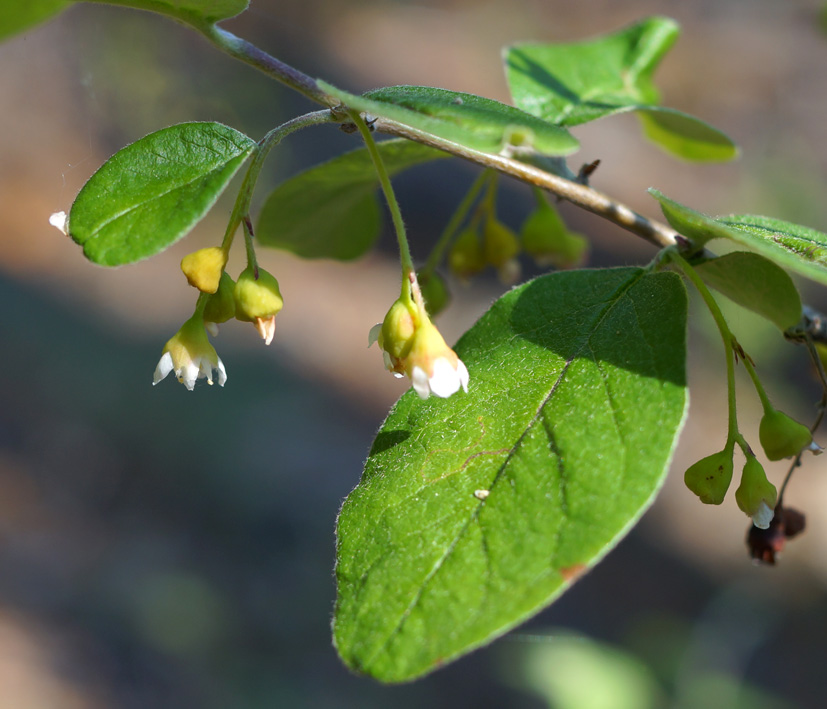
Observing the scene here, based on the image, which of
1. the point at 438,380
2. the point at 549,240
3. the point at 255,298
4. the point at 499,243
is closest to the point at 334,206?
the point at 499,243

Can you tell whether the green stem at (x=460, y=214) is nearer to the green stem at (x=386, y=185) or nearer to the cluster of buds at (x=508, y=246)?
the cluster of buds at (x=508, y=246)

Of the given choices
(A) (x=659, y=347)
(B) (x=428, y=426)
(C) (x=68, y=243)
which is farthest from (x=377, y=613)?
(C) (x=68, y=243)

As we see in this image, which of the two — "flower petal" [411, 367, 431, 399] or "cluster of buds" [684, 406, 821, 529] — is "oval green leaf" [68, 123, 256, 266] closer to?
"flower petal" [411, 367, 431, 399]

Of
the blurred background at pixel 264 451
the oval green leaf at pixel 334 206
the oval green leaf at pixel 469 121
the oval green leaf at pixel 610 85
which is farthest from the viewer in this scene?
the blurred background at pixel 264 451

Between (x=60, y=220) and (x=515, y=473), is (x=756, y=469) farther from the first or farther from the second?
(x=60, y=220)

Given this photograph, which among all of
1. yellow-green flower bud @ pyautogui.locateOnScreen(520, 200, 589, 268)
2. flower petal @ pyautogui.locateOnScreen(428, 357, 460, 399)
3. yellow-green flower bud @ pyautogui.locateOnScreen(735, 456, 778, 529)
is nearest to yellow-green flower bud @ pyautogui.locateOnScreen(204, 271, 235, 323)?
flower petal @ pyautogui.locateOnScreen(428, 357, 460, 399)

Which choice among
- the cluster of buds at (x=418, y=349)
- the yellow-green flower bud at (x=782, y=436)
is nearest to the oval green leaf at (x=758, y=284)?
the yellow-green flower bud at (x=782, y=436)
